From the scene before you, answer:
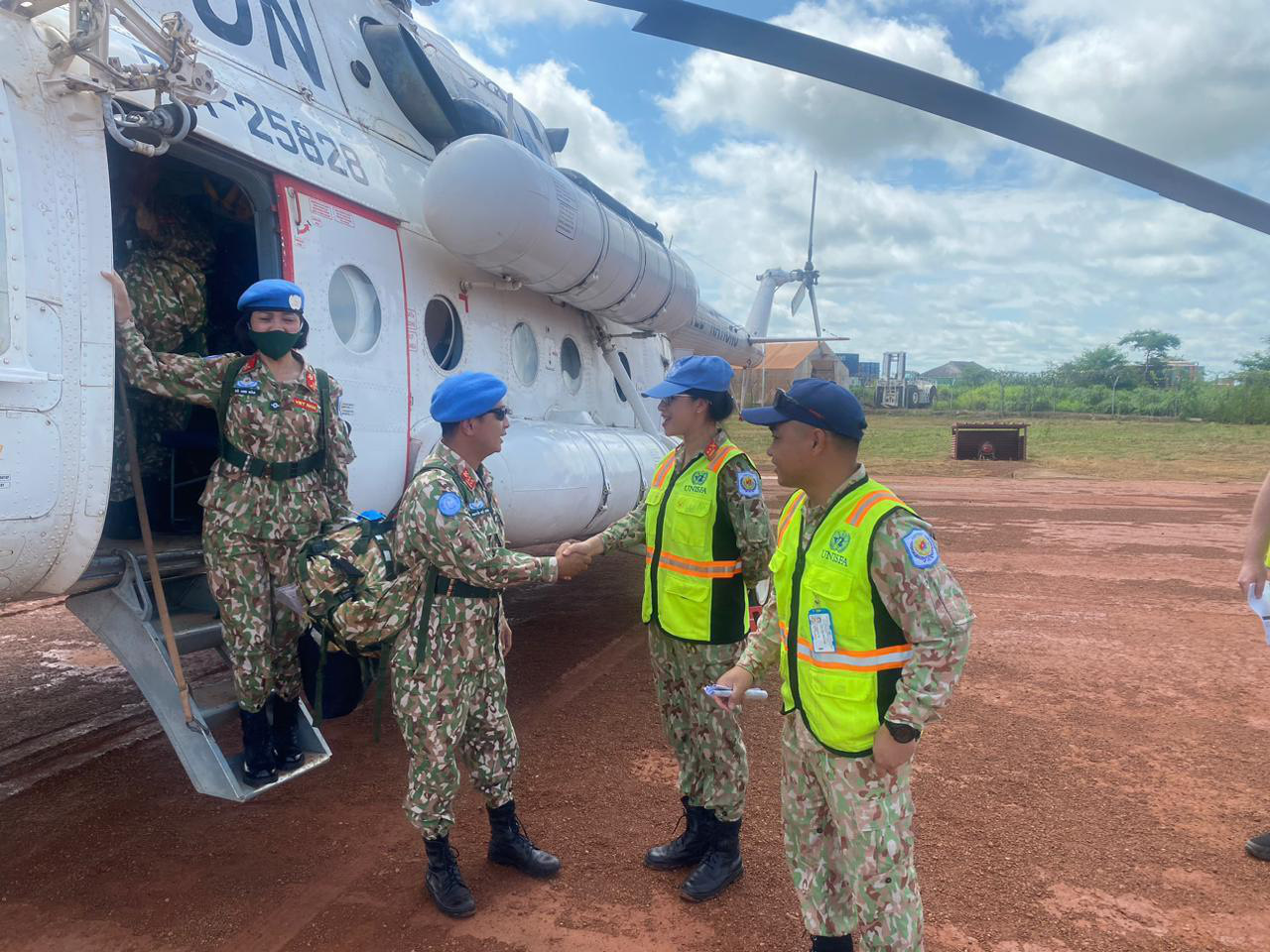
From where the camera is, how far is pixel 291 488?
3398 millimetres

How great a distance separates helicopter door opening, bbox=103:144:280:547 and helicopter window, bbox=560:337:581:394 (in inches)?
101

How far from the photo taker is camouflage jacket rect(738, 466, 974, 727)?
7.04ft

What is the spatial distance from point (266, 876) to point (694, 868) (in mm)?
1636

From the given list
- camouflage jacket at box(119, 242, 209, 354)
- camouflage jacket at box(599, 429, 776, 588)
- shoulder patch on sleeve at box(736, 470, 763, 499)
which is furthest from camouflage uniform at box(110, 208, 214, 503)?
shoulder patch on sleeve at box(736, 470, 763, 499)

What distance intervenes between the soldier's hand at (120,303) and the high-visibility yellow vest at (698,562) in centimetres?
204

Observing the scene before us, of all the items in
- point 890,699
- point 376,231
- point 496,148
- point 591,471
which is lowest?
point 890,699

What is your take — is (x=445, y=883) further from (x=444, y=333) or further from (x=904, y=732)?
(x=444, y=333)

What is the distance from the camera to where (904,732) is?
215cm

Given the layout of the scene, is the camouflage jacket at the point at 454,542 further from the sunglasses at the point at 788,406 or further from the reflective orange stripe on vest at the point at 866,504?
the reflective orange stripe on vest at the point at 866,504

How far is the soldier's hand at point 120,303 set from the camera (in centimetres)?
302

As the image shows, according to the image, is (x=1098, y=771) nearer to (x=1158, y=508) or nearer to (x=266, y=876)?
(x=266, y=876)

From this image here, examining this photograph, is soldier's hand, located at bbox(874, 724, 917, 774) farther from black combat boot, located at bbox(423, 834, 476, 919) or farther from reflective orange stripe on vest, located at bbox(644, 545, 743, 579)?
black combat boot, located at bbox(423, 834, 476, 919)

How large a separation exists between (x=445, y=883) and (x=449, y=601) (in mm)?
1019

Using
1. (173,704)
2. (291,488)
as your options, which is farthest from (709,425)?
(173,704)
